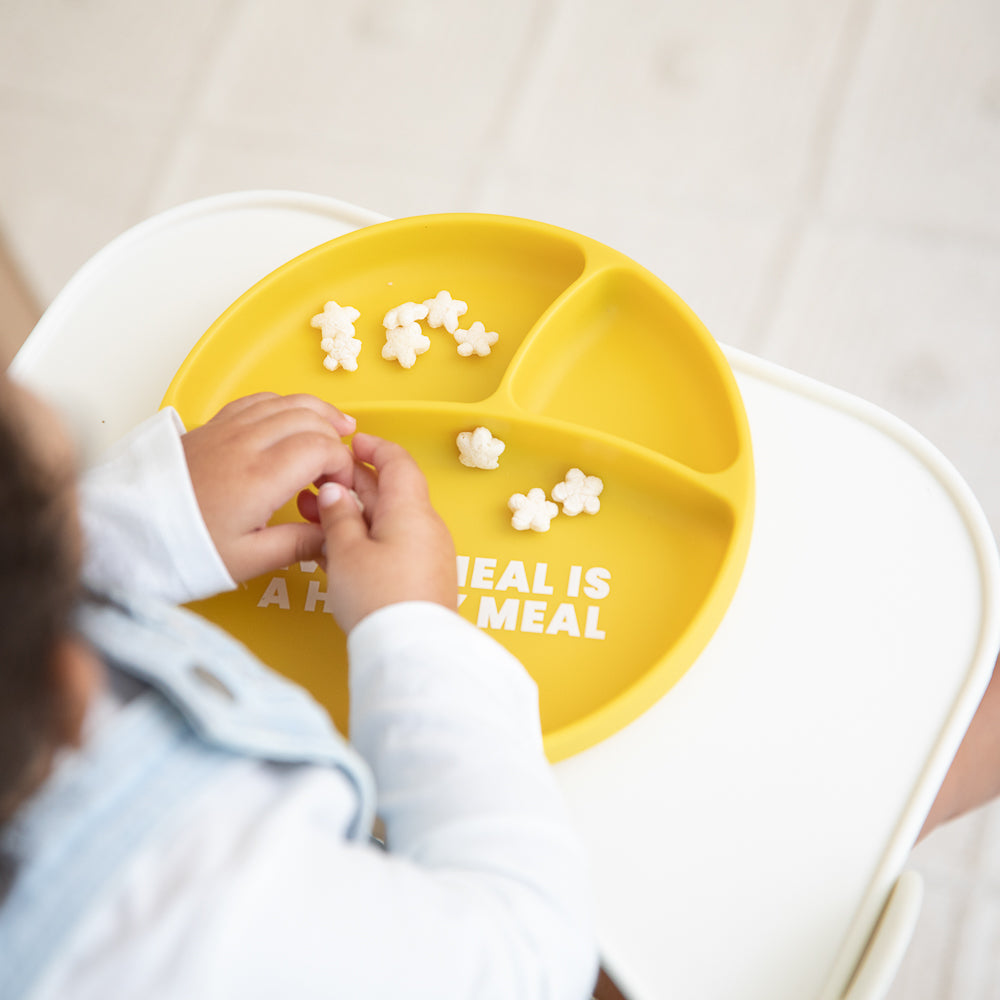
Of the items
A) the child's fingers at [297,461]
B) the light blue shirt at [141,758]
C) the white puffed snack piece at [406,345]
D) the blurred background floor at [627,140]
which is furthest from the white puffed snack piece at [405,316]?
the blurred background floor at [627,140]

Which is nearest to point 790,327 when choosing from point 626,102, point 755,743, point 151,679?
point 626,102

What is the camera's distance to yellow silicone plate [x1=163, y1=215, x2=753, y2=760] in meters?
0.51

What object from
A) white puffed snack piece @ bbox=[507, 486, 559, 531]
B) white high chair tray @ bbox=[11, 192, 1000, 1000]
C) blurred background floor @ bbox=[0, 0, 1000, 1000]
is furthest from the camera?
blurred background floor @ bbox=[0, 0, 1000, 1000]

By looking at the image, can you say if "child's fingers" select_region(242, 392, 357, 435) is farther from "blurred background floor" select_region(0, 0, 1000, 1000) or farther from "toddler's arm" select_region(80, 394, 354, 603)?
"blurred background floor" select_region(0, 0, 1000, 1000)

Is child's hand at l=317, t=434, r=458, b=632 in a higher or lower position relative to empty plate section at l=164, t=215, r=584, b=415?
lower

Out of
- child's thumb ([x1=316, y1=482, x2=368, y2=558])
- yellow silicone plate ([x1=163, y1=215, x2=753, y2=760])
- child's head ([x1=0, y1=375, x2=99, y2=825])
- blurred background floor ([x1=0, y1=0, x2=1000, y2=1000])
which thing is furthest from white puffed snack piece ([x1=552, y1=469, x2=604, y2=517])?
blurred background floor ([x1=0, y1=0, x2=1000, y2=1000])

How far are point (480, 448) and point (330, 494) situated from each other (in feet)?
0.31

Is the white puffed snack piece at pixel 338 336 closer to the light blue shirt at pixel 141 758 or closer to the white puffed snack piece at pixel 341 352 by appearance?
the white puffed snack piece at pixel 341 352

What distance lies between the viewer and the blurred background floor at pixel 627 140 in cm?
112

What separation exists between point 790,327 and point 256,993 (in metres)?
0.94

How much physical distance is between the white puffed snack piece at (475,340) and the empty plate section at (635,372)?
0.03 m

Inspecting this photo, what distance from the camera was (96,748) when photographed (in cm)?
34

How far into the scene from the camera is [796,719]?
0.49 m

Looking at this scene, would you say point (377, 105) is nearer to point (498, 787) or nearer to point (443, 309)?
point (443, 309)
